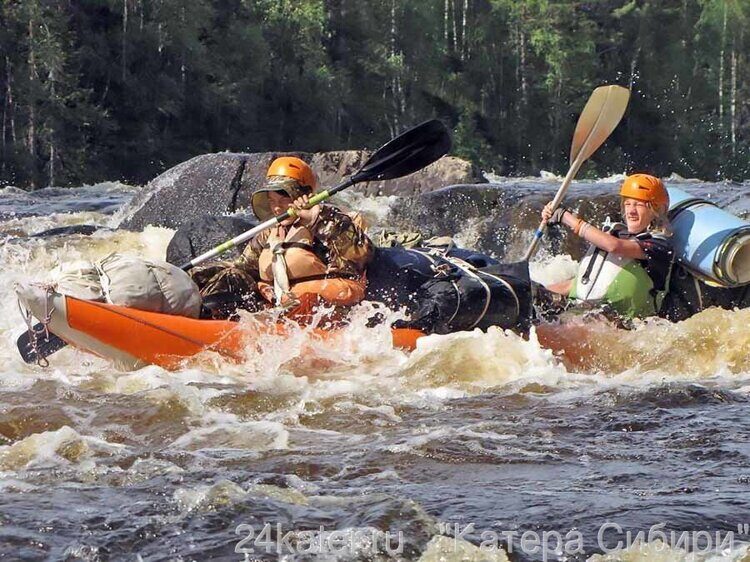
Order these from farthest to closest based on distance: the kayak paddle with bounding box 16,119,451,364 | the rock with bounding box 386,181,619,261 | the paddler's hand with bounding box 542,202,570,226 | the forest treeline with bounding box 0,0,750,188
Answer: the forest treeline with bounding box 0,0,750,188
the rock with bounding box 386,181,619,261
the kayak paddle with bounding box 16,119,451,364
the paddler's hand with bounding box 542,202,570,226

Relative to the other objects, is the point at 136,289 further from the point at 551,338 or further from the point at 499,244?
the point at 499,244

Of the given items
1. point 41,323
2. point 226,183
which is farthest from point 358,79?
point 41,323

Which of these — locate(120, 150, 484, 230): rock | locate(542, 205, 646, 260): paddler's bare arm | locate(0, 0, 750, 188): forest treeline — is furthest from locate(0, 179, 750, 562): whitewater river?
locate(0, 0, 750, 188): forest treeline

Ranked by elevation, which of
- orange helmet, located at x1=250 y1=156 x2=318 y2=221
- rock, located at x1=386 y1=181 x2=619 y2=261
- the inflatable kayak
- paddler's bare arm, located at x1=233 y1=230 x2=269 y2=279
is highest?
orange helmet, located at x1=250 y1=156 x2=318 y2=221

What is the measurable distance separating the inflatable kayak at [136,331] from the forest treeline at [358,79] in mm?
19211

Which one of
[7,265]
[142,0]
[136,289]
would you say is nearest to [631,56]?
[142,0]

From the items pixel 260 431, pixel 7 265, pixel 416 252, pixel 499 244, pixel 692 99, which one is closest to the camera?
pixel 260 431

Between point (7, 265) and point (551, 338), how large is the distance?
204 inches

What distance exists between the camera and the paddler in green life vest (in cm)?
661

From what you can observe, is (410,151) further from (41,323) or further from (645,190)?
(41,323)

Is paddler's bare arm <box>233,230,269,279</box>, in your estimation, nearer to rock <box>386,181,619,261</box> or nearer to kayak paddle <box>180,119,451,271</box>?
kayak paddle <box>180,119,451,271</box>

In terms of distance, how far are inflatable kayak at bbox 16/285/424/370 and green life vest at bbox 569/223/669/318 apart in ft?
5.28

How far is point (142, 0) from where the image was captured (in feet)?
89.8

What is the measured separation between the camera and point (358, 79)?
34.9m
